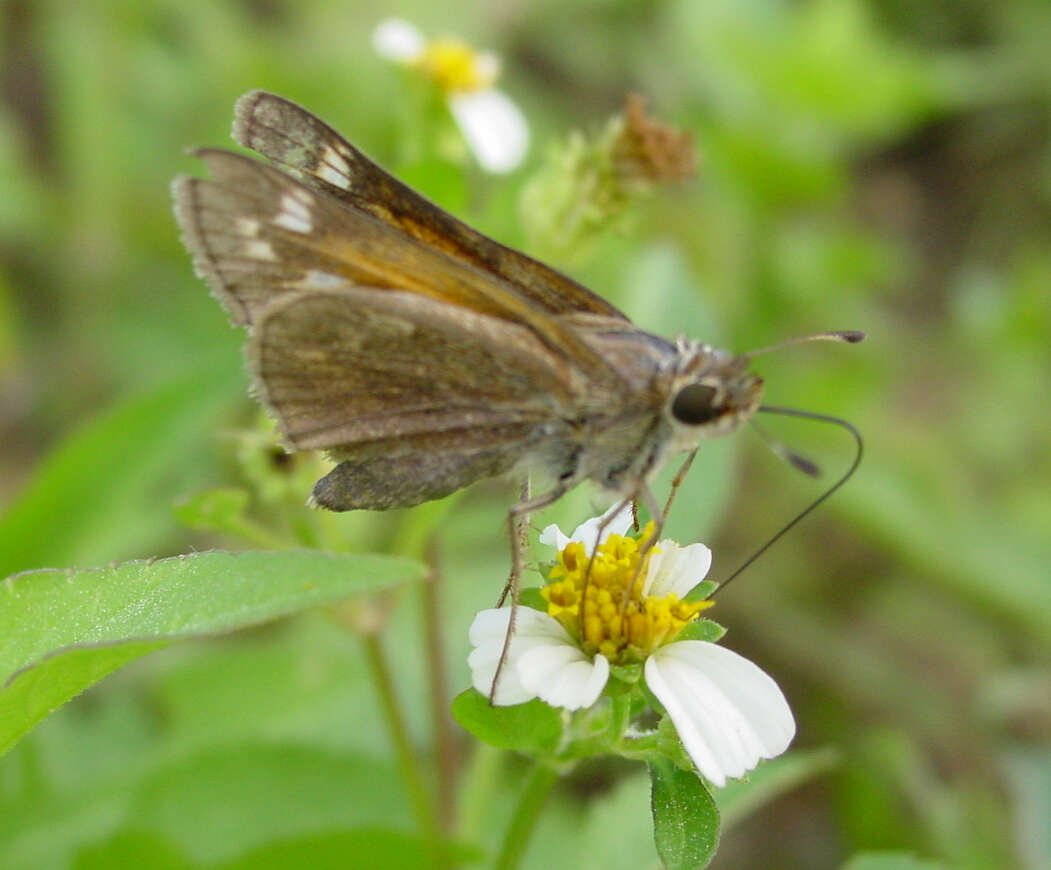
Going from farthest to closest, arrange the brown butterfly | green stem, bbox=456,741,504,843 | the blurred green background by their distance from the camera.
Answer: the blurred green background → green stem, bbox=456,741,504,843 → the brown butterfly

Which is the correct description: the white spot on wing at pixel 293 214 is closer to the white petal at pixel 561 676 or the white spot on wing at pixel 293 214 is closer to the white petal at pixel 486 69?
the white petal at pixel 561 676

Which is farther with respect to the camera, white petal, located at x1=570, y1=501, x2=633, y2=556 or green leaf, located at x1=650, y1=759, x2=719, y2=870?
white petal, located at x1=570, y1=501, x2=633, y2=556

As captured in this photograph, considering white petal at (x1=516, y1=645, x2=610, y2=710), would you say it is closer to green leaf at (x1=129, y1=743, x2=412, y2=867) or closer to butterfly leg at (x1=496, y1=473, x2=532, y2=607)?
butterfly leg at (x1=496, y1=473, x2=532, y2=607)

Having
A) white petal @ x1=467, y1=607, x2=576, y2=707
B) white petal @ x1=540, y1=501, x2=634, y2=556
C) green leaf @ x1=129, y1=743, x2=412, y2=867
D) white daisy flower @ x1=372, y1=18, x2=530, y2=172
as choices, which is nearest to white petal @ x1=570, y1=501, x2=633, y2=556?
white petal @ x1=540, y1=501, x2=634, y2=556

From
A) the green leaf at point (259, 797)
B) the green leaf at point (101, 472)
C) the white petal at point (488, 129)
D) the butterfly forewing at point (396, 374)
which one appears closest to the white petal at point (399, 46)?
the white petal at point (488, 129)

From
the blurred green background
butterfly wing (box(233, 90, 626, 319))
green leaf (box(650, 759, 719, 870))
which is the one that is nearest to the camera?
green leaf (box(650, 759, 719, 870))

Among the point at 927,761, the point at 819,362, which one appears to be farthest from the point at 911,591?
the point at 819,362

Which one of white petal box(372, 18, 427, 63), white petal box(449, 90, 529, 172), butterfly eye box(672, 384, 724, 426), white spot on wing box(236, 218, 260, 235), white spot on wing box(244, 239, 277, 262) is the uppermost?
white spot on wing box(236, 218, 260, 235)
